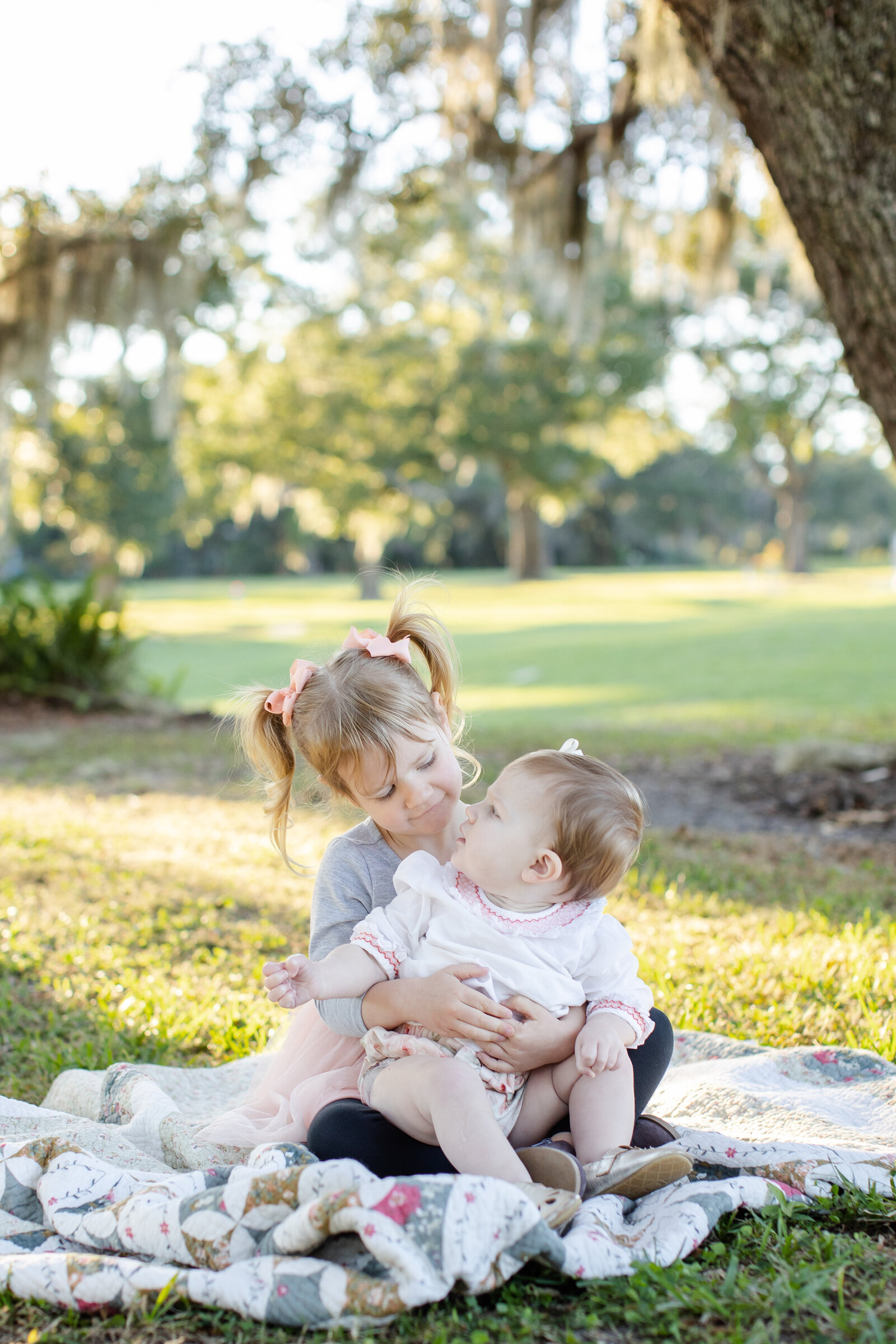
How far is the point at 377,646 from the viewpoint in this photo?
7.57ft

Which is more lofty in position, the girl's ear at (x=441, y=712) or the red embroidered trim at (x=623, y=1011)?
the girl's ear at (x=441, y=712)

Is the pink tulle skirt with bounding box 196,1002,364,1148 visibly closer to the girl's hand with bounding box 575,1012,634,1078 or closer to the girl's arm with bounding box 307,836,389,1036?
the girl's arm with bounding box 307,836,389,1036

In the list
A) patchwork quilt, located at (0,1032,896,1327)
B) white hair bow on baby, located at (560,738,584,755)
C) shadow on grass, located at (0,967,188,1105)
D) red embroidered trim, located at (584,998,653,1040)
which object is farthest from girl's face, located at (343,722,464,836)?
shadow on grass, located at (0,967,188,1105)

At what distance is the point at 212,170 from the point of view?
8.18 meters

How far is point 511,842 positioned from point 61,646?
823 centimetres

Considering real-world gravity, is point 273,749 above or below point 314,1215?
above

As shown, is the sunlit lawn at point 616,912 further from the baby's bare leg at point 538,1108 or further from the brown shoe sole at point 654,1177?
the baby's bare leg at point 538,1108

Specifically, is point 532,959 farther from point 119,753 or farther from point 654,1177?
point 119,753

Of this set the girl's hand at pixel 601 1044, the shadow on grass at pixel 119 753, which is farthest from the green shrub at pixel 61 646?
the girl's hand at pixel 601 1044

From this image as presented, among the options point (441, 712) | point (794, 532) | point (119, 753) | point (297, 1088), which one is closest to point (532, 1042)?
point (297, 1088)

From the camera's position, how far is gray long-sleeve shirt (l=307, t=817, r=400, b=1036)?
2176 millimetres

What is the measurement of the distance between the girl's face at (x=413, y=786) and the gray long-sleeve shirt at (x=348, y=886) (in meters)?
0.07

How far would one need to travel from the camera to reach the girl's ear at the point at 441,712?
2.32 metres

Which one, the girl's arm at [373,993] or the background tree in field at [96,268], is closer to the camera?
the girl's arm at [373,993]
